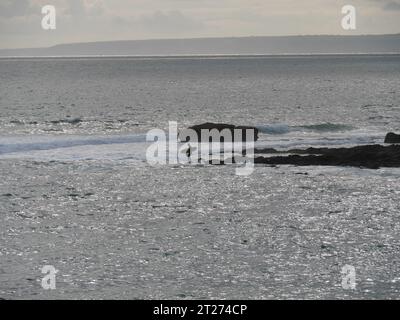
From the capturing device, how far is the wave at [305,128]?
171ft

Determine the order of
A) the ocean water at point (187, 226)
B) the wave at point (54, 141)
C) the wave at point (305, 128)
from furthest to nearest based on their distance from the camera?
the wave at point (305, 128) → the wave at point (54, 141) → the ocean water at point (187, 226)

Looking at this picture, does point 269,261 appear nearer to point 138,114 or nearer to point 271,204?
point 271,204

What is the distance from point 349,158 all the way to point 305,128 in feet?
68.7

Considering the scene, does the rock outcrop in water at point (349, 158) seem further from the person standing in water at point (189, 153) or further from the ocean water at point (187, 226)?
the person standing in water at point (189, 153)

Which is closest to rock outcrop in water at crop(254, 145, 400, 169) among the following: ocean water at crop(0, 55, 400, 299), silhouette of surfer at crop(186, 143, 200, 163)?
ocean water at crop(0, 55, 400, 299)

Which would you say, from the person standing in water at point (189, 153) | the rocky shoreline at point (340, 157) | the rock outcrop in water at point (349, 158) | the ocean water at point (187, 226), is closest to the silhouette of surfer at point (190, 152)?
the person standing in water at point (189, 153)

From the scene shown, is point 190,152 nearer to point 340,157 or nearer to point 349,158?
point 340,157

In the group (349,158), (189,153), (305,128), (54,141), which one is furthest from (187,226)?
(305,128)

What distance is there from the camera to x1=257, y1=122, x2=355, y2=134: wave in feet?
171

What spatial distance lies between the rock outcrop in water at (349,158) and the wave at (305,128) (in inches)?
636

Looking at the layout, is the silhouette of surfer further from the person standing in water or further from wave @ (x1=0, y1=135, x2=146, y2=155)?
wave @ (x1=0, y1=135, x2=146, y2=155)

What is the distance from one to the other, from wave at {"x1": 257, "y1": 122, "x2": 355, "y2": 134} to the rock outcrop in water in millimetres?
16146

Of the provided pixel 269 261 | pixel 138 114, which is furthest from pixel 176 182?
pixel 138 114
